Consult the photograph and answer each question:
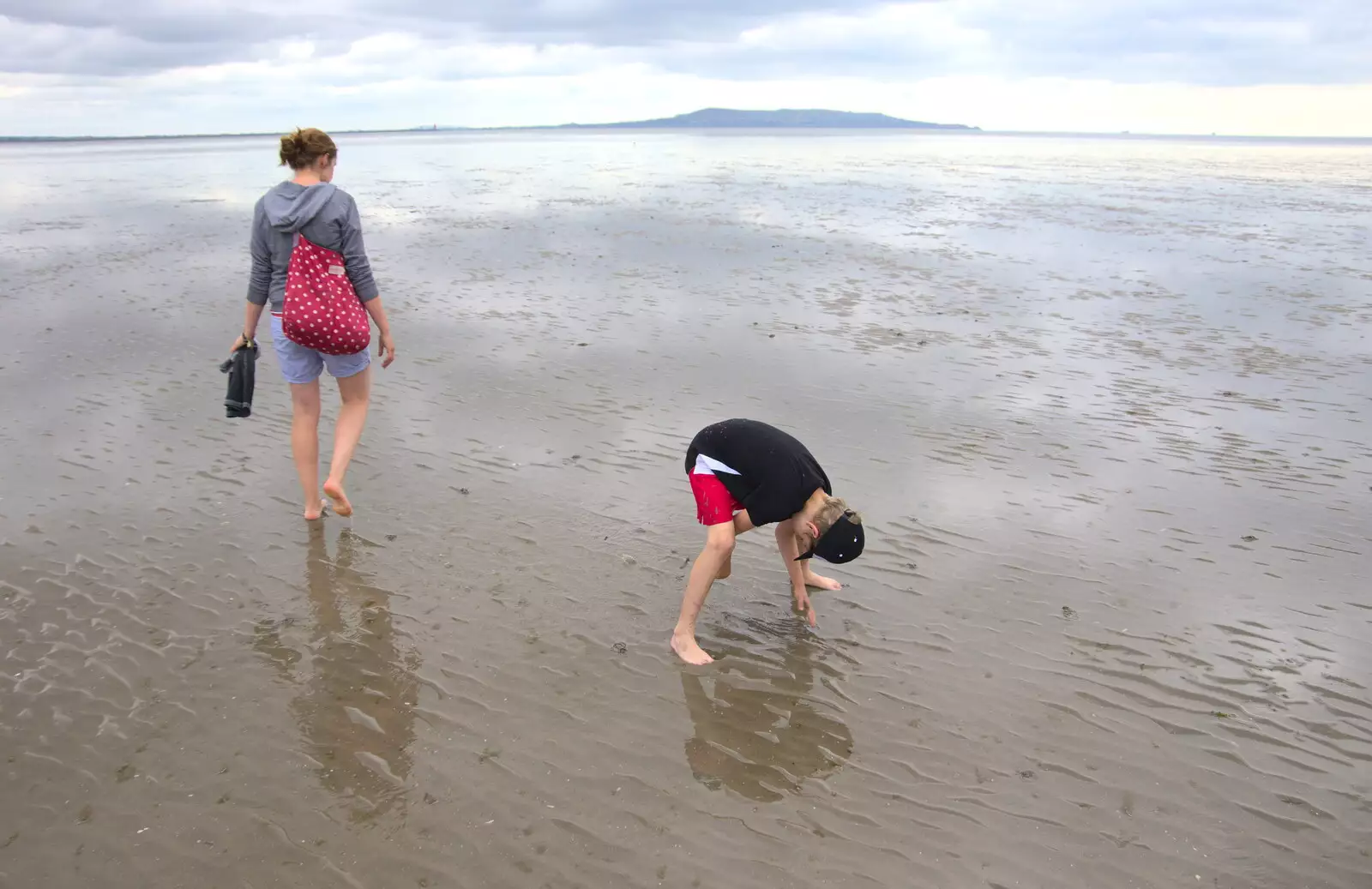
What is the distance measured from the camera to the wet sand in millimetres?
3430

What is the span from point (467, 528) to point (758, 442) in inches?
95.2

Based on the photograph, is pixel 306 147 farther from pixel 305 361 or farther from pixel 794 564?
pixel 794 564

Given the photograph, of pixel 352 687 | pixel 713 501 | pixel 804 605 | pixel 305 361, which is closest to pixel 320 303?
pixel 305 361

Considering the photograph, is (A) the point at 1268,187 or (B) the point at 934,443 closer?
(B) the point at 934,443

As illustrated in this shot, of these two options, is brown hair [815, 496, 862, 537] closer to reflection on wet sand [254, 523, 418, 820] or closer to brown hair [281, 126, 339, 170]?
reflection on wet sand [254, 523, 418, 820]

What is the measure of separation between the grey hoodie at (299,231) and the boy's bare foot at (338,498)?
1.07m

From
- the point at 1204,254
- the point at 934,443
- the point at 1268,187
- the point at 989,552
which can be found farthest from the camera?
→ the point at 1268,187

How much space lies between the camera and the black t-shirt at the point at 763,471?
170 inches

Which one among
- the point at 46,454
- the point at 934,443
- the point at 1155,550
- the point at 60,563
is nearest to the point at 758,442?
the point at 1155,550

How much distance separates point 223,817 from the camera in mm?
3426

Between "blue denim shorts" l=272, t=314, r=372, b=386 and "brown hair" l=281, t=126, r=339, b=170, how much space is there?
90 cm

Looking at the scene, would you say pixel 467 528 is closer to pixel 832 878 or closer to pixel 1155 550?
pixel 832 878

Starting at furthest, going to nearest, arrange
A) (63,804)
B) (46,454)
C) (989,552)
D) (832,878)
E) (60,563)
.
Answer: (46,454) < (989,552) < (60,563) < (63,804) < (832,878)

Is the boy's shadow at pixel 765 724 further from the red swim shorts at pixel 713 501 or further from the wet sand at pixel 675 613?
the red swim shorts at pixel 713 501
